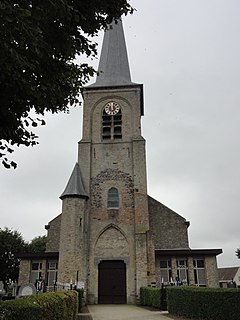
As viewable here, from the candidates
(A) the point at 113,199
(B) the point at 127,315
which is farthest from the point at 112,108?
(B) the point at 127,315

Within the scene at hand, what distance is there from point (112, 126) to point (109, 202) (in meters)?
6.10

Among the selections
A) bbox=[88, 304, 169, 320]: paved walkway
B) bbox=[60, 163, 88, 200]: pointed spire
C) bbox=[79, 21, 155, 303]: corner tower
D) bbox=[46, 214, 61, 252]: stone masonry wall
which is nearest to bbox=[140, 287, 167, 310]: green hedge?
bbox=[88, 304, 169, 320]: paved walkway

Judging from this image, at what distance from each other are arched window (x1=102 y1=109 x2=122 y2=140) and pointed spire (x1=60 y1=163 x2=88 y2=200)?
12.2 ft

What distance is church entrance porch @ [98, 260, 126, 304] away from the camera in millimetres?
21891

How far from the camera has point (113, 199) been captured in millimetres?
23938

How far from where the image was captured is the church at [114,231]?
21656 mm

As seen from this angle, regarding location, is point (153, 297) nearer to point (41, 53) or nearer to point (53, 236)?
point (53, 236)

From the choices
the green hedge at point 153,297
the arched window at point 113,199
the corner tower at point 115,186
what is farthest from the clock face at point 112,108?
the green hedge at point 153,297

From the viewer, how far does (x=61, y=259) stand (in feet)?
68.6

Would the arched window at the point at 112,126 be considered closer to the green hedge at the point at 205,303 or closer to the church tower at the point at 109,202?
the church tower at the point at 109,202

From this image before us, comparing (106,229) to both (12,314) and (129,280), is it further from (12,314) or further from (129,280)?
(12,314)

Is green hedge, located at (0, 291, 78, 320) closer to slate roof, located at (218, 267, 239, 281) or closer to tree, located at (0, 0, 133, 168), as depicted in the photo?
tree, located at (0, 0, 133, 168)

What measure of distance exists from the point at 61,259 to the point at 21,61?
705 inches

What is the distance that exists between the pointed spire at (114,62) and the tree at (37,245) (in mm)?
18366
